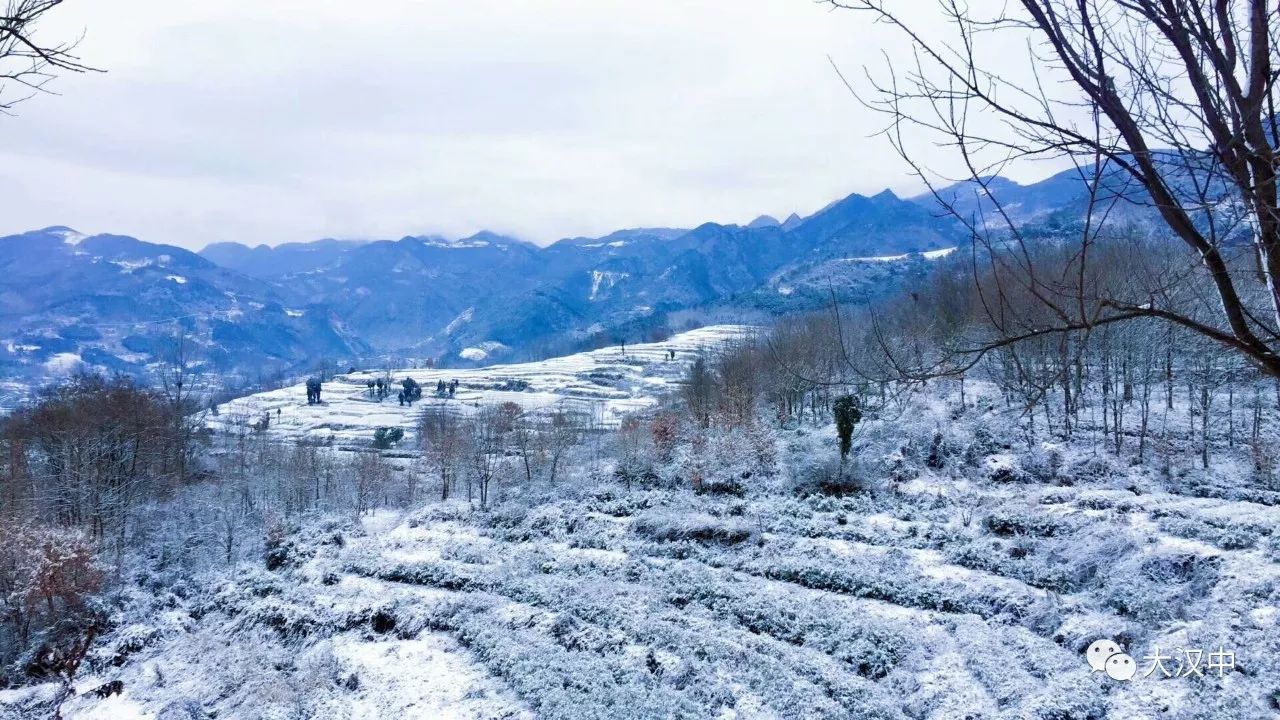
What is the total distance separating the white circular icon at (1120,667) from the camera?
336 inches

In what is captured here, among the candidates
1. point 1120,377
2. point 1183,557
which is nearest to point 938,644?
point 1183,557

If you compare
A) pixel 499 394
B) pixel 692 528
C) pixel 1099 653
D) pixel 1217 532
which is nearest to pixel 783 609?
pixel 1099 653

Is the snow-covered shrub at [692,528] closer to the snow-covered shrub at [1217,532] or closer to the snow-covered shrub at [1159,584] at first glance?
the snow-covered shrub at [1159,584]

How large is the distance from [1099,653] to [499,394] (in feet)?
318

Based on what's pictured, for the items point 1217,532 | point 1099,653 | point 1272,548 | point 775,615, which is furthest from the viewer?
point 1217,532

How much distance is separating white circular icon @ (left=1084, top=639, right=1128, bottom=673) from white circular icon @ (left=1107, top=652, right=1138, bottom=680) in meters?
0.41

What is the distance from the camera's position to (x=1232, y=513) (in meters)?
18.8

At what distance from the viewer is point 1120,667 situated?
900 cm

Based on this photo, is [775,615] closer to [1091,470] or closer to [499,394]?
[1091,470]

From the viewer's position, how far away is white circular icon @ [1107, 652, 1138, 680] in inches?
336

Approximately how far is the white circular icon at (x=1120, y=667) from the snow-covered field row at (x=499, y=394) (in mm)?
61420

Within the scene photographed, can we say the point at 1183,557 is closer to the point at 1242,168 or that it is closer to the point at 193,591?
the point at 1242,168

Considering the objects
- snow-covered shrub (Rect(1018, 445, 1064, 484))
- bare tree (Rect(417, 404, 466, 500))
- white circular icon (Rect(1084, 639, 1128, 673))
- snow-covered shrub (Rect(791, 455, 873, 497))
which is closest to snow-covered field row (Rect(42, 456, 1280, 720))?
white circular icon (Rect(1084, 639, 1128, 673))

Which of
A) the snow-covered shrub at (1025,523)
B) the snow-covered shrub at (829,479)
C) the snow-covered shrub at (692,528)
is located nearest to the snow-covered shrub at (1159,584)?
the snow-covered shrub at (1025,523)
